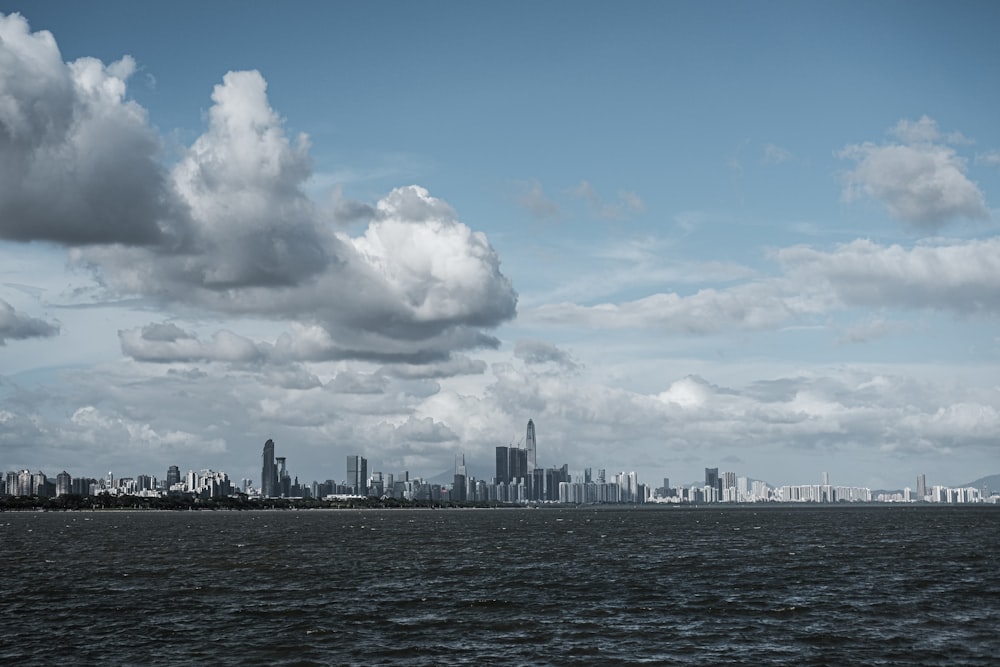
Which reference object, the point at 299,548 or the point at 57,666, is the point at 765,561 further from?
the point at 57,666

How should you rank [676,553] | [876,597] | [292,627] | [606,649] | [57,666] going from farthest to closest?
[676,553] → [876,597] → [292,627] → [606,649] → [57,666]

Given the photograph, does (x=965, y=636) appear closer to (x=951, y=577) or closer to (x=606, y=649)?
(x=606, y=649)

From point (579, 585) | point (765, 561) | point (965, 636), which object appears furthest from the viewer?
point (765, 561)

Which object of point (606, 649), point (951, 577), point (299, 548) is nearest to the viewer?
point (606, 649)

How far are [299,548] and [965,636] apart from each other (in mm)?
121232

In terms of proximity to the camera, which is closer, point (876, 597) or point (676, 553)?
point (876, 597)

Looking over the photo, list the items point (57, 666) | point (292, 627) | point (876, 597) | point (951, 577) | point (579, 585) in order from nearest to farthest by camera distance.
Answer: point (57, 666) → point (292, 627) → point (876, 597) → point (579, 585) → point (951, 577)

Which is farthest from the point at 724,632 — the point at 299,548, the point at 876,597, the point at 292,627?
the point at 299,548

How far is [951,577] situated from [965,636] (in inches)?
1690

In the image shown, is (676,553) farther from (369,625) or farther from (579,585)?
(369,625)

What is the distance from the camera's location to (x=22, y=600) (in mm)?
86812

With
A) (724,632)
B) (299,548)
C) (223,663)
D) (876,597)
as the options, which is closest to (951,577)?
(876,597)

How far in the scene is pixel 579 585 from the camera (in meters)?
96.4

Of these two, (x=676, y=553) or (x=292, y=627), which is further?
(x=676, y=553)
